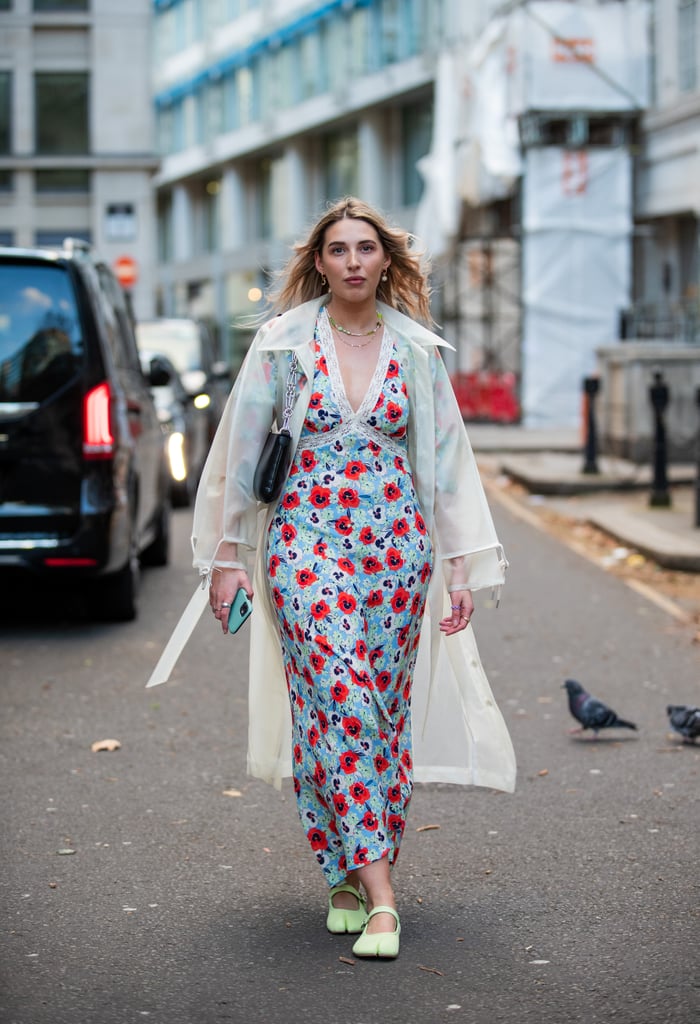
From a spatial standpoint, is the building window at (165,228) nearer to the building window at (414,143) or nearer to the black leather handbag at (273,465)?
the building window at (414,143)

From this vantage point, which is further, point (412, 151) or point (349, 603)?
point (412, 151)

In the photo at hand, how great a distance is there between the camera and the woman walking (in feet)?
14.1

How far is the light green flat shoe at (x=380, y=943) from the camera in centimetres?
423

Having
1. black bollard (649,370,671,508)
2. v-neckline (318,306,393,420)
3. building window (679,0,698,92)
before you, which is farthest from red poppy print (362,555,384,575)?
building window (679,0,698,92)

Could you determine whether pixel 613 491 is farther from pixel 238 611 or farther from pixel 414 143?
pixel 414 143

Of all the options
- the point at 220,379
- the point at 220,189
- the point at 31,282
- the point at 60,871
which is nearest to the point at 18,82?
the point at 220,189

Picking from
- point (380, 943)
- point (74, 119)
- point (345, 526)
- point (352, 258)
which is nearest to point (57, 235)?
point (74, 119)

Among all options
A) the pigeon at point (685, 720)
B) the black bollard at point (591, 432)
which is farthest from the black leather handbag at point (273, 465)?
the black bollard at point (591, 432)

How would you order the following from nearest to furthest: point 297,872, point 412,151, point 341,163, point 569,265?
point 297,872, point 569,265, point 412,151, point 341,163

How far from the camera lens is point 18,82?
4447cm

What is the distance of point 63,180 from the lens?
1751 inches

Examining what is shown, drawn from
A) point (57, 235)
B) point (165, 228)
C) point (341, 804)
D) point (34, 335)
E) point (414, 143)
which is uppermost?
point (414, 143)

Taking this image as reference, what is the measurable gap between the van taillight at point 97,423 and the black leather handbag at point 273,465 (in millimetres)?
4640

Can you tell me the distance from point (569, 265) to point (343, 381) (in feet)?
85.5
